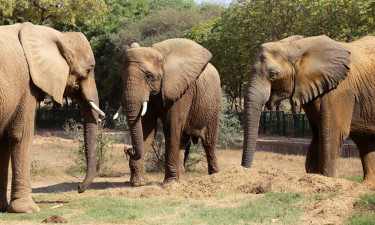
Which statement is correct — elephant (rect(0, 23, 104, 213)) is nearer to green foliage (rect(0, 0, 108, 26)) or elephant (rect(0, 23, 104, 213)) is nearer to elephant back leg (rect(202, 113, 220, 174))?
elephant back leg (rect(202, 113, 220, 174))

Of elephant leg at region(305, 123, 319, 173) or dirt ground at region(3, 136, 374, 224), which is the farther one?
elephant leg at region(305, 123, 319, 173)

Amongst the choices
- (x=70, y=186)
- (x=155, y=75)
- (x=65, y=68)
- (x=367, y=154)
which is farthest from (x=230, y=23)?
(x=65, y=68)

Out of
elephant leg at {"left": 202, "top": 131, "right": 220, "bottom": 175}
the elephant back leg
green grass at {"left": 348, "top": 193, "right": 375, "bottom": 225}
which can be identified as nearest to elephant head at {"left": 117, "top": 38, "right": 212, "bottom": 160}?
the elephant back leg

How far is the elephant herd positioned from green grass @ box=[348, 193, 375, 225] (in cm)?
217

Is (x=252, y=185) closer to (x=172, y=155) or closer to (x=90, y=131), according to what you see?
(x=172, y=155)

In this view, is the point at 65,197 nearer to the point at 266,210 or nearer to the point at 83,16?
the point at 266,210

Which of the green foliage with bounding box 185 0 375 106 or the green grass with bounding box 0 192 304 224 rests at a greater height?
the green foliage with bounding box 185 0 375 106

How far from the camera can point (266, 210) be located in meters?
8.63

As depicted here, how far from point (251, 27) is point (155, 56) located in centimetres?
1582

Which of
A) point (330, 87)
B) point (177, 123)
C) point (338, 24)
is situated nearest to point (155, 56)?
point (177, 123)

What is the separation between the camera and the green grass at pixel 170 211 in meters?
8.34

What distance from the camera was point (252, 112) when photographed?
1014 centimetres

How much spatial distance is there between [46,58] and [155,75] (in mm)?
2949

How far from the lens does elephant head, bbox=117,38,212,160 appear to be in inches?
441
